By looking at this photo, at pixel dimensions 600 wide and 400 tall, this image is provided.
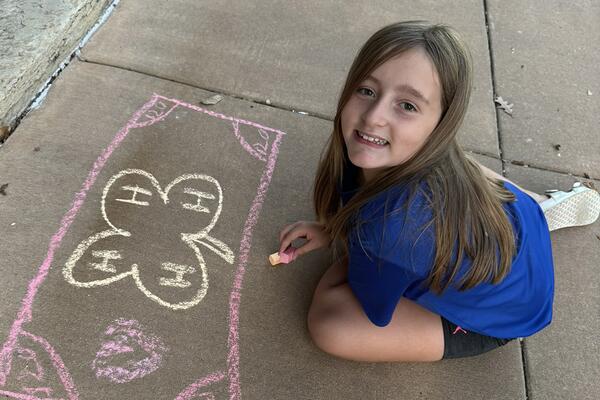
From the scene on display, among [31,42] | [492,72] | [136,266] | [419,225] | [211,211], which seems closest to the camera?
[419,225]

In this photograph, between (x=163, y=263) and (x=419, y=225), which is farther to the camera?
(x=163, y=263)

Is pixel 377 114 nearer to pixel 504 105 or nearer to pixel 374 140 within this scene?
pixel 374 140

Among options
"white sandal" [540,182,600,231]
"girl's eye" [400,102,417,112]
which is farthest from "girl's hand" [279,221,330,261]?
"white sandal" [540,182,600,231]

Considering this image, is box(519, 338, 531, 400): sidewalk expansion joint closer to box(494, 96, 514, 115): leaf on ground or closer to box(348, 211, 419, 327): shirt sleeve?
box(348, 211, 419, 327): shirt sleeve

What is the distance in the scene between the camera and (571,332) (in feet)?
7.97

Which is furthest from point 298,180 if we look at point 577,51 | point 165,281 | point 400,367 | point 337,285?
point 577,51

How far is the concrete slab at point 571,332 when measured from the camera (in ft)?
7.43

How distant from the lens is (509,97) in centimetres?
346

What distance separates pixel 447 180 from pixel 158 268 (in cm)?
125

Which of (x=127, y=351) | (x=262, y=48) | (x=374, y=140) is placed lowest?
(x=127, y=351)

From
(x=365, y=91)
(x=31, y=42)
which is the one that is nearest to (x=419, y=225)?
(x=365, y=91)

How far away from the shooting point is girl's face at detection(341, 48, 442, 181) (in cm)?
167

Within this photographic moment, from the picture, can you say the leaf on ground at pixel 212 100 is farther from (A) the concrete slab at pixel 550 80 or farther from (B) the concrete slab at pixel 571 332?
(B) the concrete slab at pixel 571 332

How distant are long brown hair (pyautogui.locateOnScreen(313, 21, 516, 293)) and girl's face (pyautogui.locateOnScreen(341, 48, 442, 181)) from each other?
1.0 inches
